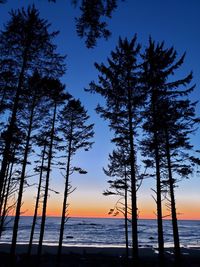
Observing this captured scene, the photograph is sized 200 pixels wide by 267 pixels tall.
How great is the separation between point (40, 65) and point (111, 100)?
15.0 feet

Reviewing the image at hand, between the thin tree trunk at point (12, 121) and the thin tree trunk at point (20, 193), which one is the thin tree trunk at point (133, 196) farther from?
the thin tree trunk at point (20, 193)

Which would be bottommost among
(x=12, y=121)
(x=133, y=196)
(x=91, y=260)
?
(x=91, y=260)

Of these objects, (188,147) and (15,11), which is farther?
(188,147)

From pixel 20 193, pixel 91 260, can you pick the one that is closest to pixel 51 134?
pixel 20 193

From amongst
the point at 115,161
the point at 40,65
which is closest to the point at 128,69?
the point at 40,65

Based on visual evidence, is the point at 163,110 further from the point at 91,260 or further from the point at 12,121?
the point at 91,260

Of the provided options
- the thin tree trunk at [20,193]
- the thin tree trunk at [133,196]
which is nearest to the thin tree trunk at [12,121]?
the thin tree trunk at [20,193]

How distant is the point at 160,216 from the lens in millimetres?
13391

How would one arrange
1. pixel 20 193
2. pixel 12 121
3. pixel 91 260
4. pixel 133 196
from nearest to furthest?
pixel 12 121 → pixel 133 196 → pixel 20 193 → pixel 91 260

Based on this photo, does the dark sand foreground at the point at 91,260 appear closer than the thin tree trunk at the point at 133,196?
No

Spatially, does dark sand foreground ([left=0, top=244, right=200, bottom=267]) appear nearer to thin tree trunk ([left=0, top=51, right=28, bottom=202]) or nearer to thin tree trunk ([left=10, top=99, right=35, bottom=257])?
thin tree trunk ([left=10, top=99, right=35, bottom=257])

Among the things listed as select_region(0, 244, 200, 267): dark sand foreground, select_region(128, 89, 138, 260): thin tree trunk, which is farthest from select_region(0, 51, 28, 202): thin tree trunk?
select_region(0, 244, 200, 267): dark sand foreground

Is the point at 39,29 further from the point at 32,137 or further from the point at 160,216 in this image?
the point at 160,216

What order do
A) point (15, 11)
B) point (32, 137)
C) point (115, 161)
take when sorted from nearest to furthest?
point (15, 11) < point (32, 137) < point (115, 161)
